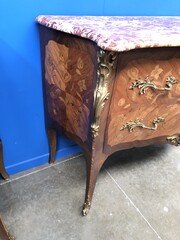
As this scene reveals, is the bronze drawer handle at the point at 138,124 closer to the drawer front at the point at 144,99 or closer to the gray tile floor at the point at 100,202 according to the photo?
the drawer front at the point at 144,99

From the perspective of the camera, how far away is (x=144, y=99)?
83 centimetres

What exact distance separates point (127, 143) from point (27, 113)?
0.51 metres

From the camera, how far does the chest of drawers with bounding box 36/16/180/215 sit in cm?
66

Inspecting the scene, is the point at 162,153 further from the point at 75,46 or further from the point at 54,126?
the point at 75,46

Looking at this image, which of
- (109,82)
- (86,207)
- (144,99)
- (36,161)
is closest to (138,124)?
(144,99)

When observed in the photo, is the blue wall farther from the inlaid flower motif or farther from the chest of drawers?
the inlaid flower motif

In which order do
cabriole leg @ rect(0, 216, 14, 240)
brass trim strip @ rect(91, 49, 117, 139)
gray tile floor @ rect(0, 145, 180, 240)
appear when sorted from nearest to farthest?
brass trim strip @ rect(91, 49, 117, 139) < cabriole leg @ rect(0, 216, 14, 240) < gray tile floor @ rect(0, 145, 180, 240)

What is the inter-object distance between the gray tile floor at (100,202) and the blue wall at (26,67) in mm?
155

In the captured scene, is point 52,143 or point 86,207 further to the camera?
point 52,143

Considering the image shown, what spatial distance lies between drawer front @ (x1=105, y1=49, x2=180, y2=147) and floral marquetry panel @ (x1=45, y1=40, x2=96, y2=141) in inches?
4.0

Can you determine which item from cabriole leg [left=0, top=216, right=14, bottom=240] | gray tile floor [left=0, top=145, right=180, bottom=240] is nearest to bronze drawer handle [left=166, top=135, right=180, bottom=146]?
gray tile floor [left=0, top=145, right=180, bottom=240]

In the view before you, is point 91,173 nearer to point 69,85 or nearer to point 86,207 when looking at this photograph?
point 86,207

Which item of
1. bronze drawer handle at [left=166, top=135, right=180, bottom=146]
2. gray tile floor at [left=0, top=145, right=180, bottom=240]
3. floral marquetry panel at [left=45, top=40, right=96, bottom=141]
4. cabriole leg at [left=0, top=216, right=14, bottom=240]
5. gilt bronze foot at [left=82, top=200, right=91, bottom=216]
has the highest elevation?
floral marquetry panel at [left=45, top=40, right=96, bottom=141]

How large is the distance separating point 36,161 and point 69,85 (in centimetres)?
61
